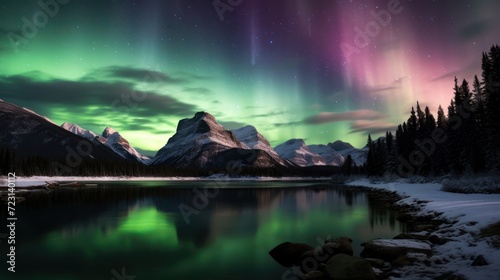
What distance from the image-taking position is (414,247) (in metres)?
16.7

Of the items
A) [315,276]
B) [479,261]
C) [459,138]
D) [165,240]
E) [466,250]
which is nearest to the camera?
[479,261]

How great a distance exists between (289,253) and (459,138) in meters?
63.9

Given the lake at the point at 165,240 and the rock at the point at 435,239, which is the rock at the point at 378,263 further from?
the rock at the point at 435,239

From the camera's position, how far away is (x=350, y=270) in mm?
13539

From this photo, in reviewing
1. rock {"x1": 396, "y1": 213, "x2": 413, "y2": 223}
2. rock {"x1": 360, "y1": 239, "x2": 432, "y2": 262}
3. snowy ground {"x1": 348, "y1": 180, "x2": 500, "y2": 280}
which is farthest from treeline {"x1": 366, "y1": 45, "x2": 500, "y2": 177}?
rock {"x1": 360, "y1": 239, "x2": 432, "y2": 262}

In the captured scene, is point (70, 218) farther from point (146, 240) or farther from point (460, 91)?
point (460, 91)

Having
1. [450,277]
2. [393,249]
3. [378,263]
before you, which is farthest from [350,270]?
[393,249]

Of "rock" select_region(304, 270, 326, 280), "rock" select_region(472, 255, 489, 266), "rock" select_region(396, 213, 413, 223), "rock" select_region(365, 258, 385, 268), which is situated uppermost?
"rock" select_region(472, 255, 489, 266)

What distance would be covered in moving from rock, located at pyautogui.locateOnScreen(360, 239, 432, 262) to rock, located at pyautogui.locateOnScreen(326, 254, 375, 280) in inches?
135

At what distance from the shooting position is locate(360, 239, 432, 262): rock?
53.9 ft

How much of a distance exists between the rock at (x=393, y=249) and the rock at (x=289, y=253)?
3.51m

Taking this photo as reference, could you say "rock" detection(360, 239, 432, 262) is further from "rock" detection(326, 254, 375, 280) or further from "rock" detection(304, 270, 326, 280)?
"rock" detection(304, 270, 326, 280)

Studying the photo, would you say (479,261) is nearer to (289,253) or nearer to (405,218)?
(289,253)

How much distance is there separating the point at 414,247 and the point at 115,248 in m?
18.0
